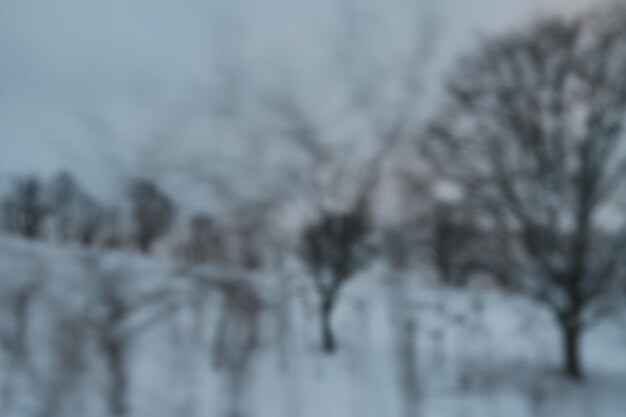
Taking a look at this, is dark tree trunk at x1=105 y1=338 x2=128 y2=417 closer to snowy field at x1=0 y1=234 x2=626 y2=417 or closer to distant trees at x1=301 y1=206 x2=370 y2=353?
snowy field at x1=0 y1=234 x2=626 y2=417

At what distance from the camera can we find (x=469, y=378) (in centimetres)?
368

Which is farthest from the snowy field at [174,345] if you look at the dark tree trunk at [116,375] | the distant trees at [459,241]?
the distant trees at [459,241]

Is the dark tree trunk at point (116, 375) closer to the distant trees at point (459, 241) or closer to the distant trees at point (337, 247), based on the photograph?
the distant trees at point (337, 247)

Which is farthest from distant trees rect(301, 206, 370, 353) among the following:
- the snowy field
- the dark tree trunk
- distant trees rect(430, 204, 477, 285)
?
the dark tree trunk

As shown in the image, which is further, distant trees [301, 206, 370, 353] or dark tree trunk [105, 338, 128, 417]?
distant trees [301, 206, 370, 353]

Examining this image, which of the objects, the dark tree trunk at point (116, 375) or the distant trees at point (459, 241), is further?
the distant trees at point (459, 241)

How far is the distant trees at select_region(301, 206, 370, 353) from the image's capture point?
8463 mm

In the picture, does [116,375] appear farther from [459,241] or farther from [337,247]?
[337,247]

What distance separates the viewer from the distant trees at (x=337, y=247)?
846 cm

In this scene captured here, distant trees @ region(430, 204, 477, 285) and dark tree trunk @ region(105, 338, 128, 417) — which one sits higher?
distant trees @ region(430, 204, 477, 285)

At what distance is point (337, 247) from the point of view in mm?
11656

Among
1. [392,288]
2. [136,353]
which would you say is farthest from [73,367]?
[392,288]

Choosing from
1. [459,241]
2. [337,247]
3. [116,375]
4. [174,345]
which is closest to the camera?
[116,375]

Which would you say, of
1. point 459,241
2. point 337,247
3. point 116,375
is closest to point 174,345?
point 116,375
